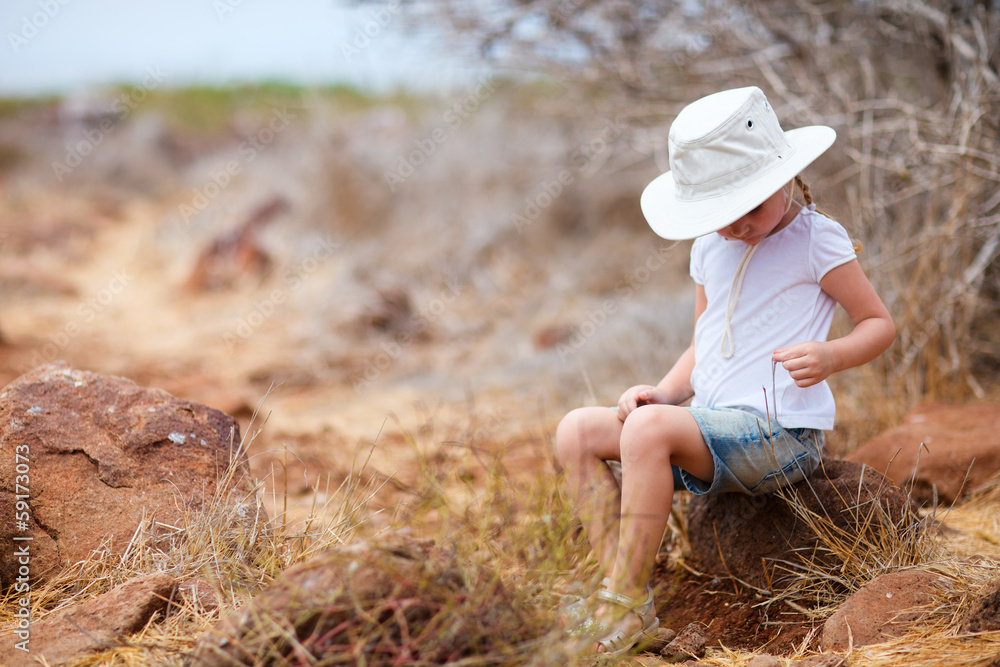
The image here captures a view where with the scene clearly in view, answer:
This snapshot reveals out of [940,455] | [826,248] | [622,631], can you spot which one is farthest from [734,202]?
[940,455]

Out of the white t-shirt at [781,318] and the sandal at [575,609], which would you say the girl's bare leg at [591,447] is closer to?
the white t-shirt at [781,318]

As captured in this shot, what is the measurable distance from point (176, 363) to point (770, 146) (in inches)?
205

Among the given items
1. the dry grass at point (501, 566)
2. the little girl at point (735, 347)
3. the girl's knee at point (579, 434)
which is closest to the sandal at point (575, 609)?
the dry grass at point (501, 566)

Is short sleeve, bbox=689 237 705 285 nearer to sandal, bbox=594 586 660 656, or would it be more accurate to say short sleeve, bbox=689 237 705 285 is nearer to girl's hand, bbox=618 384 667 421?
girl's hand, bbox=618 384 667 421

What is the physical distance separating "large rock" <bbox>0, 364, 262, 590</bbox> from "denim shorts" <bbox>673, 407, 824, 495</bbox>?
1237mm

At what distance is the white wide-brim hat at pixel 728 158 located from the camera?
182cm

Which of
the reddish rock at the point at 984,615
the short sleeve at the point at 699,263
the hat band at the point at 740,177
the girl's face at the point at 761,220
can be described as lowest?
the reddish rock at the point at 984,615

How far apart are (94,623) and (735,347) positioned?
1683mm

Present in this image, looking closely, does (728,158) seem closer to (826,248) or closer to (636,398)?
(826,248)

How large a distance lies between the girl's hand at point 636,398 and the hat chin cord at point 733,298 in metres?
0.21

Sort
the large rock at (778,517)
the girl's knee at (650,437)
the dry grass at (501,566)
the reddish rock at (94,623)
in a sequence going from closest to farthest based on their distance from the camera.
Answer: the dry grass at (501,566)
the reddish rock at (94,623)
the girl's knee at (650,437)
the large rock at (778,517)

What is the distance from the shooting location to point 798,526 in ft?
7.01

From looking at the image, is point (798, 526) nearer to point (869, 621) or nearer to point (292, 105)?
point (869, 621)

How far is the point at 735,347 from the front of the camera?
204 centimetres
